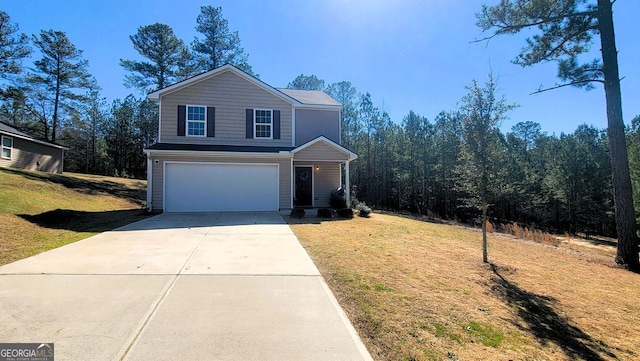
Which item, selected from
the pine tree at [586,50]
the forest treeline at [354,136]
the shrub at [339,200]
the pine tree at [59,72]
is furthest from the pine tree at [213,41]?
the pine tree at [586,50]

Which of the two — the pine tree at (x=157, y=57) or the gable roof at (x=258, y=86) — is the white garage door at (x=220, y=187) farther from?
the pine tree at (x=157, y=57)

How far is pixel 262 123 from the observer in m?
14.8

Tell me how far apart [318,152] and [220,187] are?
4.75 metres

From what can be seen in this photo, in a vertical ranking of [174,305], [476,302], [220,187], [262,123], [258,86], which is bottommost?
[476,302]

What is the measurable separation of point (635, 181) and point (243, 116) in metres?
23.5

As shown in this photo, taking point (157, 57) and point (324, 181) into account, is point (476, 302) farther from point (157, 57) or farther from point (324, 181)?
point (157, 57)

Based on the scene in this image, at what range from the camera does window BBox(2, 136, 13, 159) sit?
1816 cm

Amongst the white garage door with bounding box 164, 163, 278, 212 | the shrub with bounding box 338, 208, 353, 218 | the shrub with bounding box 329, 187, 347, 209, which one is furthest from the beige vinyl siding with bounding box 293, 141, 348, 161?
the shrub with bounding box 338, 208, 353, 218

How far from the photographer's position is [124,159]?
38.2 meters

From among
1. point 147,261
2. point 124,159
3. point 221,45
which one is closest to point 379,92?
point 221,45

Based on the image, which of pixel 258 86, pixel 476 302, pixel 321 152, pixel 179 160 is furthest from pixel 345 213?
pixel 476 302

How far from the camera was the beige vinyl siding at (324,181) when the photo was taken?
52.5ft

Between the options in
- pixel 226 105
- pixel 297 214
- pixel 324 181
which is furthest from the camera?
pixel 324 181

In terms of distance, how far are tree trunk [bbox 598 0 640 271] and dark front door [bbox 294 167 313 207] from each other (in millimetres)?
11711
